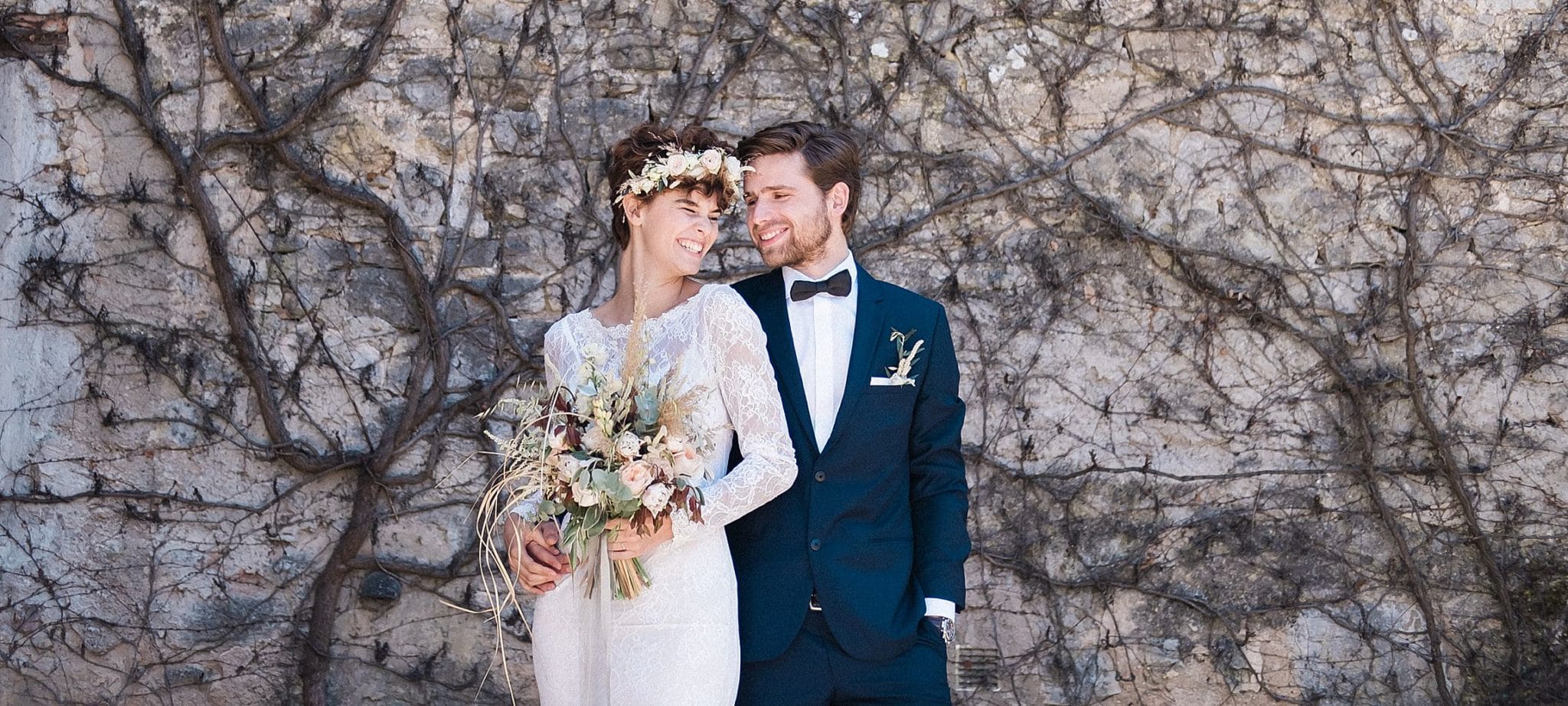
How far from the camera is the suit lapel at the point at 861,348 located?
3.00 meters

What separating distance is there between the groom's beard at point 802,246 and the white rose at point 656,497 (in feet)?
2.46

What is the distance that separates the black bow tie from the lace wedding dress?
255 mm

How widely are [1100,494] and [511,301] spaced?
2.04 metres

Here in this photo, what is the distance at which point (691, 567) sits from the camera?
9.02ft

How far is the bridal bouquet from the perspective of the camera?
256 cm

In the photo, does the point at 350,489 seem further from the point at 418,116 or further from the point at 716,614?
the point at 716,614

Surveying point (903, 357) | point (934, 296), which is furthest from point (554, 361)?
point (934, 296)

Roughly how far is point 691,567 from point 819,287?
2.39 feet

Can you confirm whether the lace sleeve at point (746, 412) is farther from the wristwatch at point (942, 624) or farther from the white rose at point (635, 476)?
the wristwatch at point (942, 624)

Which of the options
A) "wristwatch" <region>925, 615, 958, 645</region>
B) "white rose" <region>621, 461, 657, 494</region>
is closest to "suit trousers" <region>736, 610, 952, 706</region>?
"wristwatch" <region>925, 615, 958, 645</region>

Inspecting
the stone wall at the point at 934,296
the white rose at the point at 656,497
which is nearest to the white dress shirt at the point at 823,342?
the white rose at the point at 656,497

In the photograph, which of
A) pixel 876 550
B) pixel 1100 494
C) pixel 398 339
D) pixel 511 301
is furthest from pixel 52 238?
pixel 1100 494

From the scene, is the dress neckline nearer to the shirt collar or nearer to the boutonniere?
the shirt collar

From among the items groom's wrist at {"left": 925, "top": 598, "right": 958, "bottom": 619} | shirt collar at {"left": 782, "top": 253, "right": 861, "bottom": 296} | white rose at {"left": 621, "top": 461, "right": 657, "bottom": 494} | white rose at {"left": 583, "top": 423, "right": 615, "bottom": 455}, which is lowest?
groom's wrist at {"left": 925, "top": 598, "right": 958, "bottom": 619}
